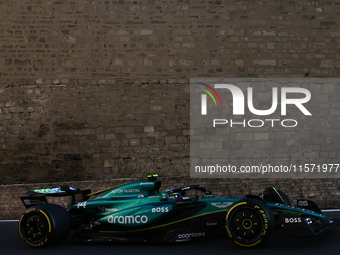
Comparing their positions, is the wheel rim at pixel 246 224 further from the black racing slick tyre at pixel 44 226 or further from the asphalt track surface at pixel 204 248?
the black racing slick tyre at pixel 44 226

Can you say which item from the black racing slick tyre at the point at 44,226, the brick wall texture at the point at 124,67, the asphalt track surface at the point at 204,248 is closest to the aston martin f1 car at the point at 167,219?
the black racing slick tyre at the point at 44,226

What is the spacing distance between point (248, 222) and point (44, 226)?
2707 millimetres

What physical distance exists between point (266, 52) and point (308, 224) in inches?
296

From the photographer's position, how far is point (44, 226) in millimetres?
5406

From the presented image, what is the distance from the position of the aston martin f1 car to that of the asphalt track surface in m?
0.11

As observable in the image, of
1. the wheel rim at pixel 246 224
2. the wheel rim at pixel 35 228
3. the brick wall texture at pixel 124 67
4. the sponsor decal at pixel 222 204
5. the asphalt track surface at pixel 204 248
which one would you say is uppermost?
the brick wall texture at pixel 124 67

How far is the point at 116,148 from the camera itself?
11312mm

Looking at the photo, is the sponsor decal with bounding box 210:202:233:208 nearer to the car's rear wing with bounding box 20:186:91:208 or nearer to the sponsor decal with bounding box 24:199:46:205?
the car's rear wing with bounding box 20:186:91:208

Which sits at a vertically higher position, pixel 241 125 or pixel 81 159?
pixel 241 125

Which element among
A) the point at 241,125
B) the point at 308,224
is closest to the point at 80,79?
the point at 241,125

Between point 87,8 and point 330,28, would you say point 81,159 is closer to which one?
point 87,8

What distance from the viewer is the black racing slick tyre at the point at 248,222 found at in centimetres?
472

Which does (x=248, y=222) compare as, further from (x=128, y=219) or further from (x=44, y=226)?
(x=44, y=226)

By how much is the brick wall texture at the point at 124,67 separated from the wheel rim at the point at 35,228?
5.76 metres
